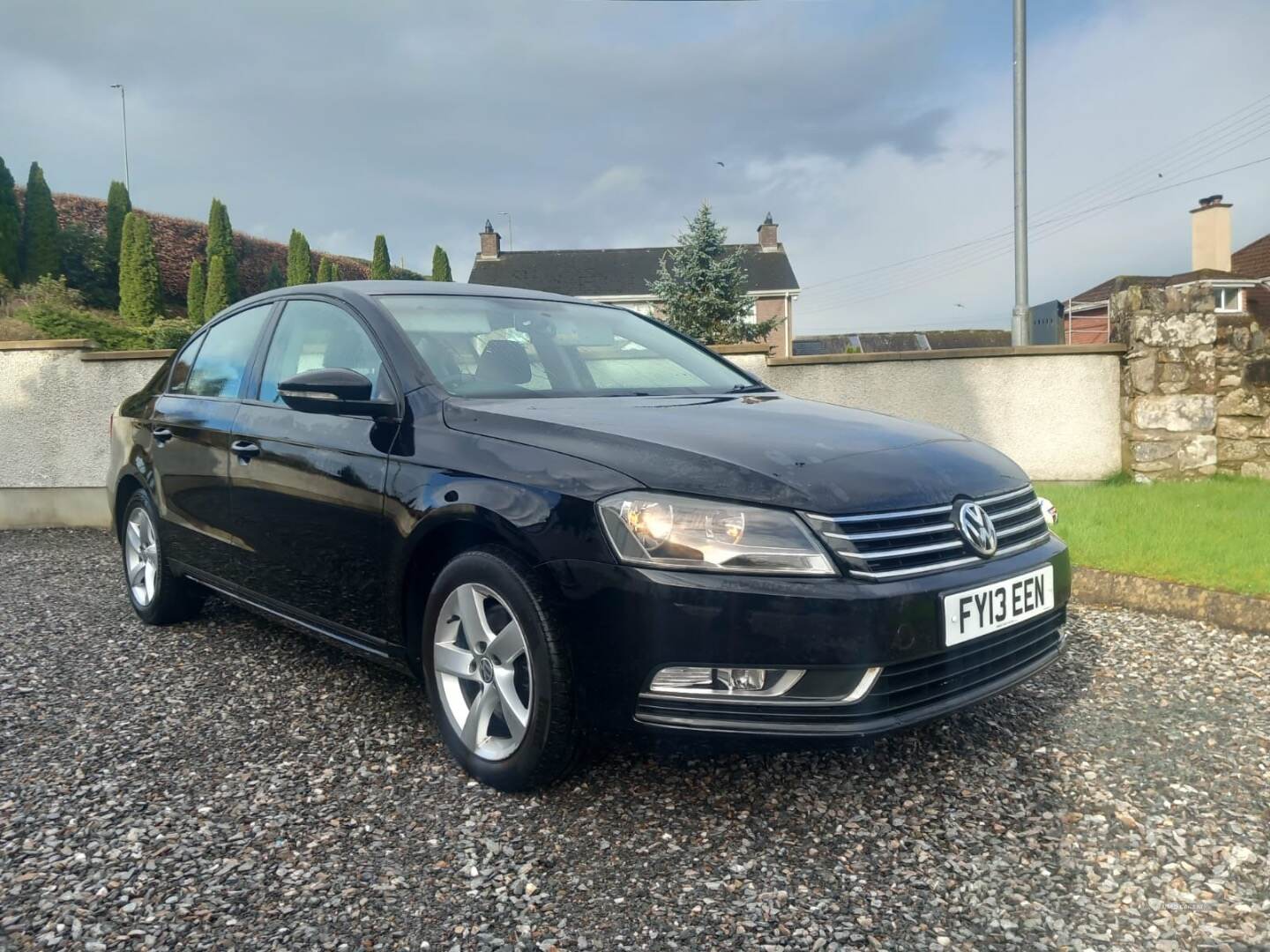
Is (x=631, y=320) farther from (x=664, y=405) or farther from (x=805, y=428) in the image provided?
(x=805, y=428)

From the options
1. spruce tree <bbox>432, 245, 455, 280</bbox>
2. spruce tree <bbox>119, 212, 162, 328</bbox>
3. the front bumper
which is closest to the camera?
the front bumper

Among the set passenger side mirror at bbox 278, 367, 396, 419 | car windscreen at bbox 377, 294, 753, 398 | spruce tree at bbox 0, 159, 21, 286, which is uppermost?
spruce tree at bbox 0, 159, 21, 286

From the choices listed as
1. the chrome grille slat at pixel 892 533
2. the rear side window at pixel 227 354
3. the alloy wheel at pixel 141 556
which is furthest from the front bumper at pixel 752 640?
the alloy wheel at pixel 141 556

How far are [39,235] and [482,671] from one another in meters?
34.2

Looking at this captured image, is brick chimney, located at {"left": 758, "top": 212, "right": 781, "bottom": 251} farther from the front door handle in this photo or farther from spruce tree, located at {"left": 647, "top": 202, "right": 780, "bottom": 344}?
the front door handle

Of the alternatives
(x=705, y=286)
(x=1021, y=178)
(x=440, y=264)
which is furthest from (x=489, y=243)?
(x=1021, y=178)

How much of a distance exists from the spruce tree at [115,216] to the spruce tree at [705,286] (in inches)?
787

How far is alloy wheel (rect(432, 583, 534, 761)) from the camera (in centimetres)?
279

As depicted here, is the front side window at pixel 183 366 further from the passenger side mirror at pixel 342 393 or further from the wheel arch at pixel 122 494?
the passenger side mirror at pixel 342 393

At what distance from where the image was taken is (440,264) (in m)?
45.2

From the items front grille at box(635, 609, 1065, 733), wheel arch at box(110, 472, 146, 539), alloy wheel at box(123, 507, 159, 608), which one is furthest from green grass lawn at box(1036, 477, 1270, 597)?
wheel arch at box(110, 472, 146, 539)

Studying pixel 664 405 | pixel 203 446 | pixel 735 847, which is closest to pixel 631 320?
pixel 664 405

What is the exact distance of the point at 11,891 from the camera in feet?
7.82

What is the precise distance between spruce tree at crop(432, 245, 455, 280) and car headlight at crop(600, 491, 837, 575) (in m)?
43.9
